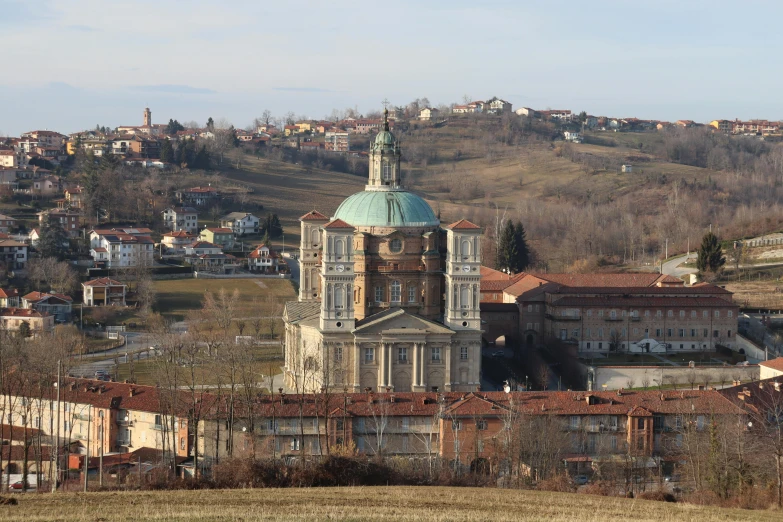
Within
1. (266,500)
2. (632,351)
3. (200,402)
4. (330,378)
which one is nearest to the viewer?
(266,500)

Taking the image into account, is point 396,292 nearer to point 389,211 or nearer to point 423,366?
point 389,211

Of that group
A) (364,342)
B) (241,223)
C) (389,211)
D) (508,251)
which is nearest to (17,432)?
(364,342)

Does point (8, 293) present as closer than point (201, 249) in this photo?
Yes

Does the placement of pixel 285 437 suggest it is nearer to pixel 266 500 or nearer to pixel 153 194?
pixel 266 500

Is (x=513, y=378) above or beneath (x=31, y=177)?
beneath

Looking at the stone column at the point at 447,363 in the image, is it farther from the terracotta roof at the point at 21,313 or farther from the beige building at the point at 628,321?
the terracotta roof at the point at 21,313

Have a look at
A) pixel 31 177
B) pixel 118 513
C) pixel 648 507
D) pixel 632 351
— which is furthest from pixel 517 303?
pixel 31 177

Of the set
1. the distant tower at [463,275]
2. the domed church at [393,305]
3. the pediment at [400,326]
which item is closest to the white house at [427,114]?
the domed church at [393,305]
